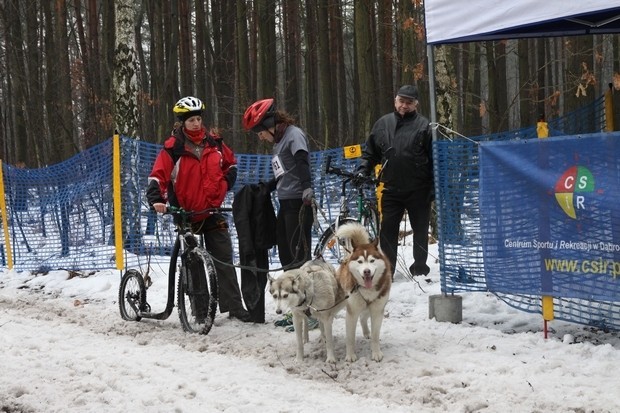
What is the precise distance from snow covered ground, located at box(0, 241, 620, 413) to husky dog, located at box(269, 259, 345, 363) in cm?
23

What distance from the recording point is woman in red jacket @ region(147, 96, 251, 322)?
7.46 meters

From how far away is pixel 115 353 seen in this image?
6.43m

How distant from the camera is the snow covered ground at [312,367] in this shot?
4879 mm

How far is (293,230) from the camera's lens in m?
7.37

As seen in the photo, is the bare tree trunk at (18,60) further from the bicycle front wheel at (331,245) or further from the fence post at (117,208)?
the bicycle front wheel at (331,245)

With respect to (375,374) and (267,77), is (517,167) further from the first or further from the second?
(267,77)

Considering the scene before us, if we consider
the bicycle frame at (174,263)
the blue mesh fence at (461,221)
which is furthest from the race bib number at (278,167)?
the blue mesh fence at (461,221)

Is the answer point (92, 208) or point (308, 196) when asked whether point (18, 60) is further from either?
point (308, 196)

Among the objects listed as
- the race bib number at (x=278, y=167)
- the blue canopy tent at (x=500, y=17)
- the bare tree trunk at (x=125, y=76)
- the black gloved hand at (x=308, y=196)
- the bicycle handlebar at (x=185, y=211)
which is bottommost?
the bicycle handlebar at (x=185, y=211)

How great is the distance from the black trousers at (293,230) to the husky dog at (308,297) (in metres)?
0.89

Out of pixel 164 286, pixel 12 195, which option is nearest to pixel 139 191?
pixel 164 286

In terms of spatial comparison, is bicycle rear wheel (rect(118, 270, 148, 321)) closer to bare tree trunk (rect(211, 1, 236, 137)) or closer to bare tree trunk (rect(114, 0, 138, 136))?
bare tree trunk (rect(114, 0, 138, 136))

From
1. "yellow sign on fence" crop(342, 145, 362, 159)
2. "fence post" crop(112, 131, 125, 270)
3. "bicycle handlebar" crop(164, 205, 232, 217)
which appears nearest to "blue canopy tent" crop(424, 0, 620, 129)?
"bicycle handlebar" crop(164, 205, 232, 217)

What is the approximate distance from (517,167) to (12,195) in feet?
32.3
